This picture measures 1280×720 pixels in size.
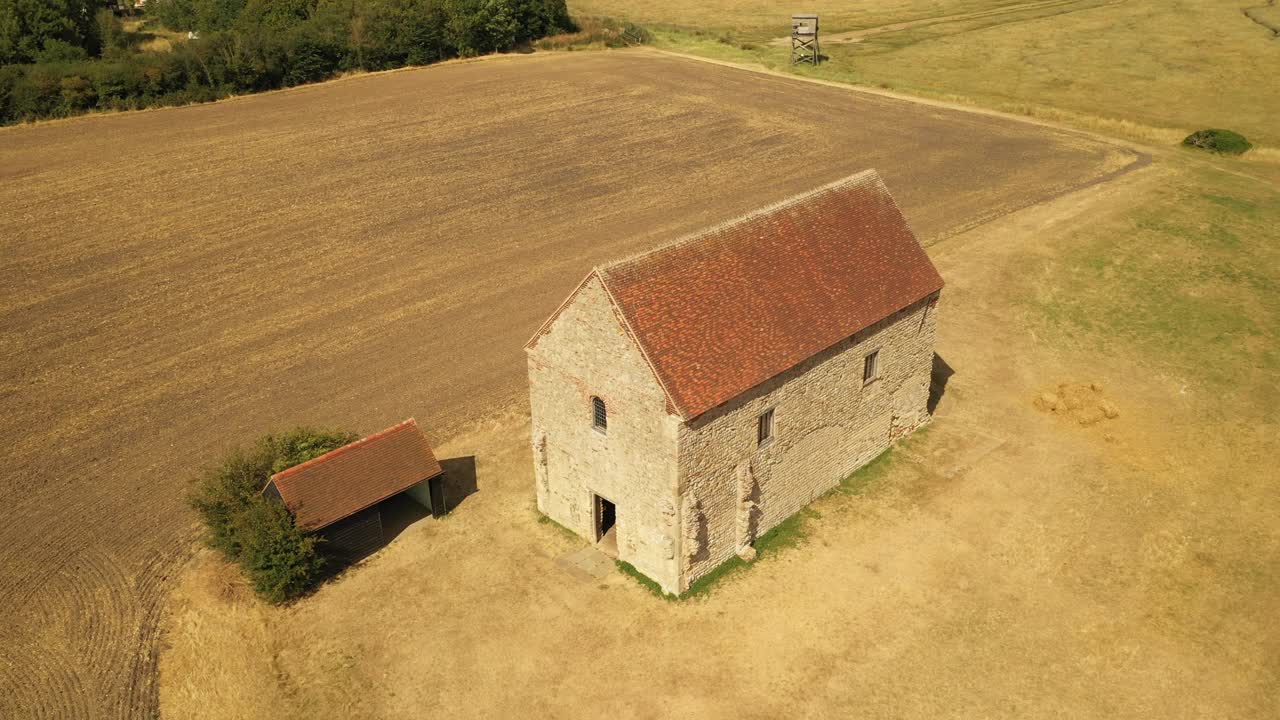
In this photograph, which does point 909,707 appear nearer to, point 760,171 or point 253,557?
point 253,557

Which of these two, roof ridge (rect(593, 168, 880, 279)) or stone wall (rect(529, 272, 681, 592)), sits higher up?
roof ridge (rect(593, 168, 880, 279))

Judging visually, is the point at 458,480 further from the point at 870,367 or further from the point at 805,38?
the point at 805,38

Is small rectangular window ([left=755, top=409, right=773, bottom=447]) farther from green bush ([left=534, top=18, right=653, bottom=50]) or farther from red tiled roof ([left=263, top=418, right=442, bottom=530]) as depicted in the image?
green bush ([left=534, top=18, right=653, bottom=50])

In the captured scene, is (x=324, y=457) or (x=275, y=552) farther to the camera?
(x=324, y=457)

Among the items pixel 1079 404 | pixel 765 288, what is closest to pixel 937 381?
pixel 1079 404

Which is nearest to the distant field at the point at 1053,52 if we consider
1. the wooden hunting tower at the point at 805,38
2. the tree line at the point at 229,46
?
the wooden hunting tower at the point at 805,38

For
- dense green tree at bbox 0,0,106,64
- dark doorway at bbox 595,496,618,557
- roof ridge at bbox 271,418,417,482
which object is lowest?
dark doorway at bbox 595,496,618,557

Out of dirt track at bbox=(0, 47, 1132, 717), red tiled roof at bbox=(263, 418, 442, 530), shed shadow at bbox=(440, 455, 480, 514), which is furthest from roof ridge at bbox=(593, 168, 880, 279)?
dirt track at bbox=(0, 47, 1132, 717)
